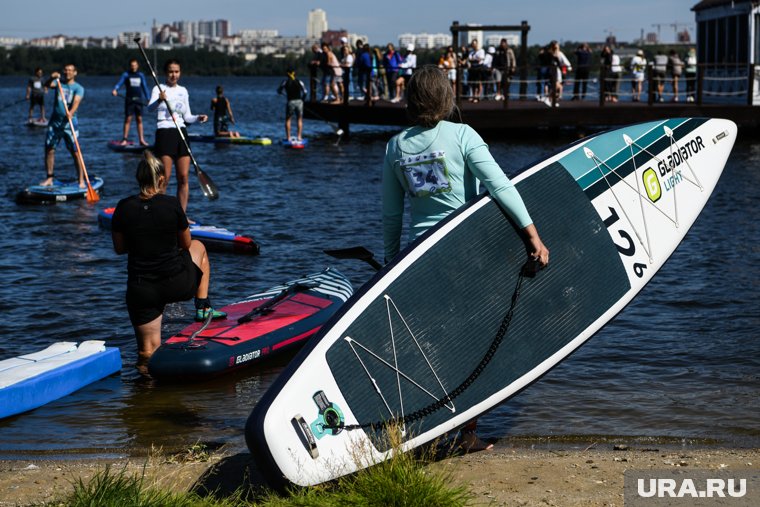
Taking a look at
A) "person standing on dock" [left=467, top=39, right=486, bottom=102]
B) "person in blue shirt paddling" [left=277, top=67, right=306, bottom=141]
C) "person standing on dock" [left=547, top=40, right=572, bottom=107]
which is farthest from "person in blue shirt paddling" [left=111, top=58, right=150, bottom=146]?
"person standing on dock" [left=547, top=40, right=572, bottom=107]

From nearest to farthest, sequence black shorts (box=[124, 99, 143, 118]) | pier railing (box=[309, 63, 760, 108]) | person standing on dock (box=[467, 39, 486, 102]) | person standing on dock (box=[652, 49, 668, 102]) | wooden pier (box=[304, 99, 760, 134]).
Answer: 1. black shorts (box=[124, 99, 143, 118])
2. wooden pier (box=[304, 99, 760, 134])
3. pier railing (box=[309, 63, 760, 108])
4. person standing on dock (box=[652, 49, 668, 102])
5. person standing on dock (box=[467, 39, 486, 102])

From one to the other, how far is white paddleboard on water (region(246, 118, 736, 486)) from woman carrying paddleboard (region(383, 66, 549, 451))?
0.38ft

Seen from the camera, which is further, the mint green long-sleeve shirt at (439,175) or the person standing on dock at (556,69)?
the person standing on dock at (556,69)

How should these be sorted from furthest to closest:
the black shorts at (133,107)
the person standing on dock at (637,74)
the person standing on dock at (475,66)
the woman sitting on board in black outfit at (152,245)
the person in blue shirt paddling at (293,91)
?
the person standing on dock at (475,66)
the person standing on dock at (637,74)
the person in blue shirt paddling at (293,91)
the black shorts at (133,107)
the woman sitting on board in black outfit at (152,245)

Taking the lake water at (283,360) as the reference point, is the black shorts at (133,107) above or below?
Result: above

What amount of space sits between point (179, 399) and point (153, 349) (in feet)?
1.35

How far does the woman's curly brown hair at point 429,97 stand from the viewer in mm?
5227

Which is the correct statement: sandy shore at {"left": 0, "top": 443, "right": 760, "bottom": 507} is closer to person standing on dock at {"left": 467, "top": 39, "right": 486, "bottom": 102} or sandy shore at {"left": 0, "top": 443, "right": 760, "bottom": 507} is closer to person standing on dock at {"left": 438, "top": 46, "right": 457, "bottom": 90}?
person standing on dock at {"left": 438, "top": 46, "right": 457, "bottom": 90}

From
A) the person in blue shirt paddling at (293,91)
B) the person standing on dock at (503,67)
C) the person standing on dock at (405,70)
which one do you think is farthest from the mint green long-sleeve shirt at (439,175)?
the person standing on dock at (405,70)

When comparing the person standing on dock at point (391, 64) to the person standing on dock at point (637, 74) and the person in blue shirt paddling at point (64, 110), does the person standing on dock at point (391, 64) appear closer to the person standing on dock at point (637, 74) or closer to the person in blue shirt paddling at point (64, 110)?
the person standing on dock at point (637, 74)

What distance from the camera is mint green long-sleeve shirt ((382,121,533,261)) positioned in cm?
529

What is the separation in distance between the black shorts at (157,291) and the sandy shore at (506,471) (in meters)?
1.29

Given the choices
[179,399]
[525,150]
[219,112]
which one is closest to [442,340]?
[179,399]

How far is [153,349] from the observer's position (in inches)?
291
